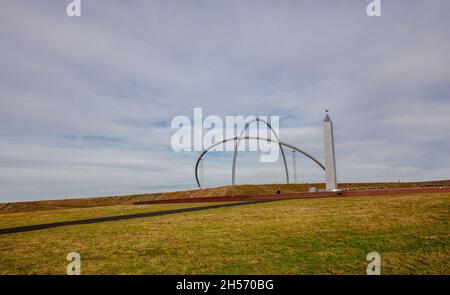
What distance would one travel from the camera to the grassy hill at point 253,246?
10047 millimetres

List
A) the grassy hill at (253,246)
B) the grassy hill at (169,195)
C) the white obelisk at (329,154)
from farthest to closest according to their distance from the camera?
1. the grassy hill at (169,195)
2. the white obelisk at (329,154)
3. the grassy hill at (253,246)

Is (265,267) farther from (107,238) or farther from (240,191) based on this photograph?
(240,191)

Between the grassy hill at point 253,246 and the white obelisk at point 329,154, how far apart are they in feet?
64.5

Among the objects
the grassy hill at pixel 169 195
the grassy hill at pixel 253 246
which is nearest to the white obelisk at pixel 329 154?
the grassy hill at pixel 253 246

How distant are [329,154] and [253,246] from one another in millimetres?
28879

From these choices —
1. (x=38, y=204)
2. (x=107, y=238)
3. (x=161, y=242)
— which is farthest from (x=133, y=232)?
(x=38, y=204)

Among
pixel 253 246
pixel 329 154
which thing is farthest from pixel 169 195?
pixel 253 246

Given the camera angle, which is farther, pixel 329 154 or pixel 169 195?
pixel 169 195

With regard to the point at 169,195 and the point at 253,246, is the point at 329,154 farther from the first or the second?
the point at 169,195

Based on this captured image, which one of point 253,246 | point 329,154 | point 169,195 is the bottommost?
point 169,195

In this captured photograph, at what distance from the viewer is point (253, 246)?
12602 millimetres

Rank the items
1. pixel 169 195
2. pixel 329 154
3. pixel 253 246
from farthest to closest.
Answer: pixel 169 195
pixel 329 154
pixel 253 246

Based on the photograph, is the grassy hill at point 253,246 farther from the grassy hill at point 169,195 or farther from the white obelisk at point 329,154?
the grassy hill at point 169,195

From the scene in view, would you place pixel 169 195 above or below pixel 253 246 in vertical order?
below
